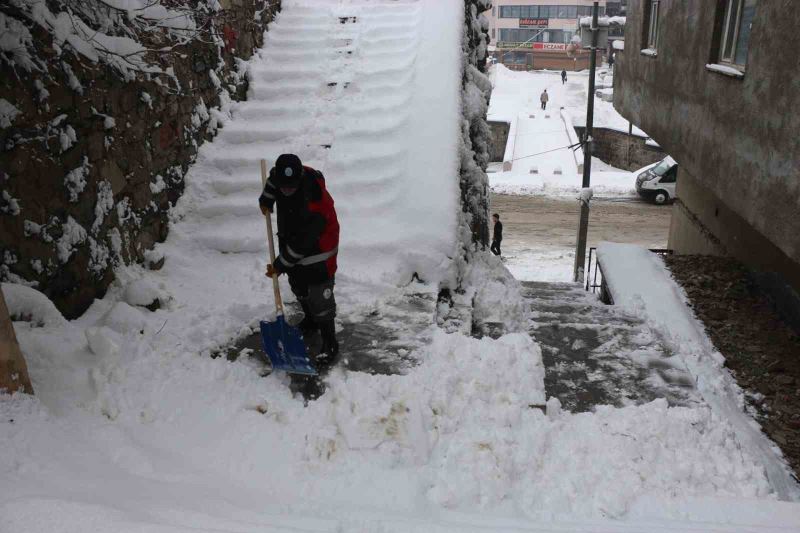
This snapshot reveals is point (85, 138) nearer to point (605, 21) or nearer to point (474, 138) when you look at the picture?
point (474, 138)

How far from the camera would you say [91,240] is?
4.21 meters

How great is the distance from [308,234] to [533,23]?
5012 centimetres

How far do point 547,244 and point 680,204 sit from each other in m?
4.31

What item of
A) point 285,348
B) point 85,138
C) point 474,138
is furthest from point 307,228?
point 474,138

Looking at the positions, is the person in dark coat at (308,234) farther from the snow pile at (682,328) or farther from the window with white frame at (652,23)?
the window with white frame at (652,23)

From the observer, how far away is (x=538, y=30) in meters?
47.9

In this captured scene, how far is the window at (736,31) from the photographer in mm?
5980

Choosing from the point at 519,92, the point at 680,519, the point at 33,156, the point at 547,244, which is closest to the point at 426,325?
the point at 680,519

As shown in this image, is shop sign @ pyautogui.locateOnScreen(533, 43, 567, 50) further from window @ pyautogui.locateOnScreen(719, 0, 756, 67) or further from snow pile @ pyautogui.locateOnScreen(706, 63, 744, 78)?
snow pile @ pyautogui.locateOnScreen(706, 63, 744, 78)

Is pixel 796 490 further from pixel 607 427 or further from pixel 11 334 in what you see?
pixel 11 334

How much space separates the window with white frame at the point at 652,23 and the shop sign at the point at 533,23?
135 ft

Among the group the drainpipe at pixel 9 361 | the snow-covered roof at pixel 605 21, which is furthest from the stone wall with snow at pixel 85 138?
the snow-covered roof at pixel 605 21

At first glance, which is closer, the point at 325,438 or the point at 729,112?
the point at 325,438

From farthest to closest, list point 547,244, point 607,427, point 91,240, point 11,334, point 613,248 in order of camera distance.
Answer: point 547,244
point 613,248
point 91,240
point 607,427
point 11,334
